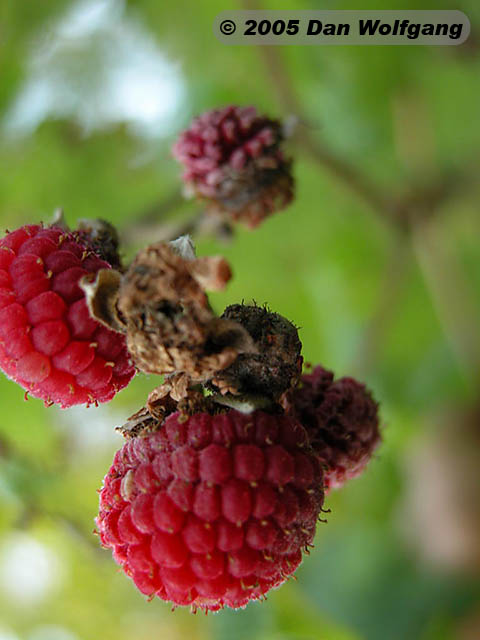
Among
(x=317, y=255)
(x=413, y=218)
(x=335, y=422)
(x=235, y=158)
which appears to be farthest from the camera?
(x=317, y=255)

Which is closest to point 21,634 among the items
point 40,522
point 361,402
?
point 40,522

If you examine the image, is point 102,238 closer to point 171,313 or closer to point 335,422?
point 171,313

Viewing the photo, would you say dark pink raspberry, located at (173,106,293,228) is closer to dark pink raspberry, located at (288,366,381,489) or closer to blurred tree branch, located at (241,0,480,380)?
dark pink raspberry, located at (288,366,381,489)

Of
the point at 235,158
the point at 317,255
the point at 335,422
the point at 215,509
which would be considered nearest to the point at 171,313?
the point at 215,509

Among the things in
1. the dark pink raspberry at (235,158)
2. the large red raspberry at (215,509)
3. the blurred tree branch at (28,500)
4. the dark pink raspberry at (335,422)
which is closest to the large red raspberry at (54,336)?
the large red raspberry at (215,509)

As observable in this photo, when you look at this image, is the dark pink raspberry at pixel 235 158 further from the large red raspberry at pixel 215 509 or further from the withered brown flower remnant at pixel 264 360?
the large red raspberry at pixel 215 509

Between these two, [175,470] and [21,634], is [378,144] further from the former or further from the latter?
[21,634]
